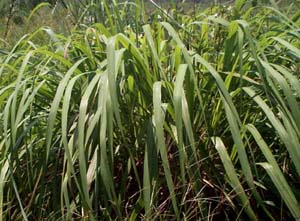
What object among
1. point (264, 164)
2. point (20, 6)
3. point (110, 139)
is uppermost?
point (110, 139)

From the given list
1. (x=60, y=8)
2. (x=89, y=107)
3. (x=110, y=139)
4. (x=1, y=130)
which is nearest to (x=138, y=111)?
(x=89, y=107)

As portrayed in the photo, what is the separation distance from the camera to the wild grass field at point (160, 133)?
5.50 ft

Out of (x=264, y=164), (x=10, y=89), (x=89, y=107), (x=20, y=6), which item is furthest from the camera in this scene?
(x=20, y=6)

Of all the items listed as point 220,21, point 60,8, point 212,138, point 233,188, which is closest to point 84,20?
point 60,8

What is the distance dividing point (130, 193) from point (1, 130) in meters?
0.51

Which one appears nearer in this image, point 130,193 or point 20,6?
point 130,193

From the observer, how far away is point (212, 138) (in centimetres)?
182

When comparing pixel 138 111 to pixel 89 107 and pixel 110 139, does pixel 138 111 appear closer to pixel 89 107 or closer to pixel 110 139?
pixel 89 107

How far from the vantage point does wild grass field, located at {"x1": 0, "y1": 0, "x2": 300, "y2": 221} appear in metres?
1.68

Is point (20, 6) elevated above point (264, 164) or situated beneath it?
situated beneath

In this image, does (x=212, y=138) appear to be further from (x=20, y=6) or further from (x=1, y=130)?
(x=20, y=6)

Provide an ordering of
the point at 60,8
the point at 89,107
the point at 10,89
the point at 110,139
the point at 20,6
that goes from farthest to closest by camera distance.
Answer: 1. the point at 20,6
2. the point at 60,8
3. the point at 10,89
4. the point at 89,107
5. the point at 110,139

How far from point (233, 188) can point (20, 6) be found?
2.62 meters

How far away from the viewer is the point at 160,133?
1642 mm
